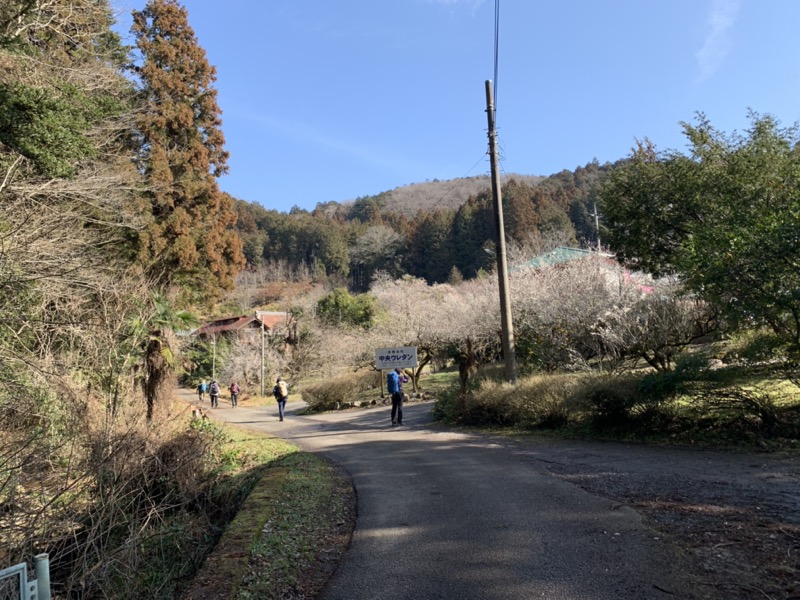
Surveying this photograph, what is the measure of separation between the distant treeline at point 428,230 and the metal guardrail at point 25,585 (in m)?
35.3

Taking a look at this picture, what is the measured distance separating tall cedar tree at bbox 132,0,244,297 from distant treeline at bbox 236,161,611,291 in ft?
72.8

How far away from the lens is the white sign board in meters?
22.7

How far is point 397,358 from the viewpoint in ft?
75.4

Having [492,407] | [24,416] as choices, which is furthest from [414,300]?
[24,416]

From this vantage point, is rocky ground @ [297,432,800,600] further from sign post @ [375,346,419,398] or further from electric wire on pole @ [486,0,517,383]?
sign post @ [375,346,419,398]

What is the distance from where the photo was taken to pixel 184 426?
1178cm

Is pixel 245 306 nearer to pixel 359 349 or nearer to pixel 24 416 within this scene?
pixel 359 349

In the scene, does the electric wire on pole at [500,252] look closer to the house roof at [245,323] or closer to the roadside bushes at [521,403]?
the roadside bushes at [521,403]

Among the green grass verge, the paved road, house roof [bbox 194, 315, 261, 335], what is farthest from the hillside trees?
house roof [bbox 194, 315, 261, 335]

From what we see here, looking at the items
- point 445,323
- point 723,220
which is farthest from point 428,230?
point 723,220

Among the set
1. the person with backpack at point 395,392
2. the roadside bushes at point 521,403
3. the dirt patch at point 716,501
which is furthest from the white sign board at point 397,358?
the dirt patch at point 716,501

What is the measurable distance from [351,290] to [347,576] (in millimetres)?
75225

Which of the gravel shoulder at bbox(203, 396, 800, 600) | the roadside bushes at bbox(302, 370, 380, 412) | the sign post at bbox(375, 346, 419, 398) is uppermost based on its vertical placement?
the sign post at bbox(375, 346, 419, 398)

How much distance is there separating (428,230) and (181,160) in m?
51.0
